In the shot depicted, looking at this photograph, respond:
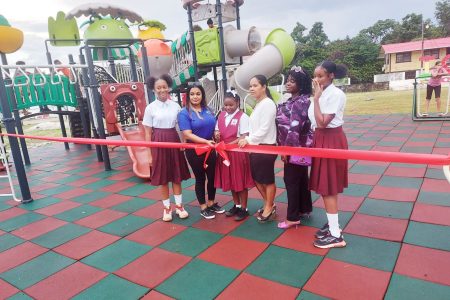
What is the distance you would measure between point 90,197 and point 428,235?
4201 millimetres

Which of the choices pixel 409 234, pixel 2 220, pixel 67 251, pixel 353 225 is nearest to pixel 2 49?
pixel 2 220

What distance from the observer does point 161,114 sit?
3.35 metres

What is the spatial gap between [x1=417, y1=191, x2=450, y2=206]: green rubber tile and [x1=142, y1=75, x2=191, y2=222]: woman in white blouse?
2617 mm

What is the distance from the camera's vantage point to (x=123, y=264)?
2705mm

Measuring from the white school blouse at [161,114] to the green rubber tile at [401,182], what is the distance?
2.78m

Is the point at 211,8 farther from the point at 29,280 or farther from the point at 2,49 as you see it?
the point at 29,280

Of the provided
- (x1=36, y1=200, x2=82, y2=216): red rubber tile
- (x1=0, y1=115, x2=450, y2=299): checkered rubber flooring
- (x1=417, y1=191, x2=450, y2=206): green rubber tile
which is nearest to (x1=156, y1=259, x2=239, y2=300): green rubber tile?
(x1=0, y1=115, x2=450, y2=299): checkered rubber flooring

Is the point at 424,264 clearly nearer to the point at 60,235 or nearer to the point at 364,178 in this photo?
the point at 364,178

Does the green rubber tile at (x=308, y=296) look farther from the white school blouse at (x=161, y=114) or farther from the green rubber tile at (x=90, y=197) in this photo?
the green rubber tile at (x=90, y=197)

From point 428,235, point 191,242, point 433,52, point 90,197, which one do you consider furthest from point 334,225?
point 433,52

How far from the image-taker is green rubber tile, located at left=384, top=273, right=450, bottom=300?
1995mm

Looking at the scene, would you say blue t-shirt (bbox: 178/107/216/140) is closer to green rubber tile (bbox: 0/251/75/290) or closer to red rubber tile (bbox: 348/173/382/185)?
green rubber tile (bbox: 0/251/75/290)

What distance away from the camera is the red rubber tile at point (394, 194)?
3578 millimetres

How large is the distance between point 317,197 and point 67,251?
2762 mm
